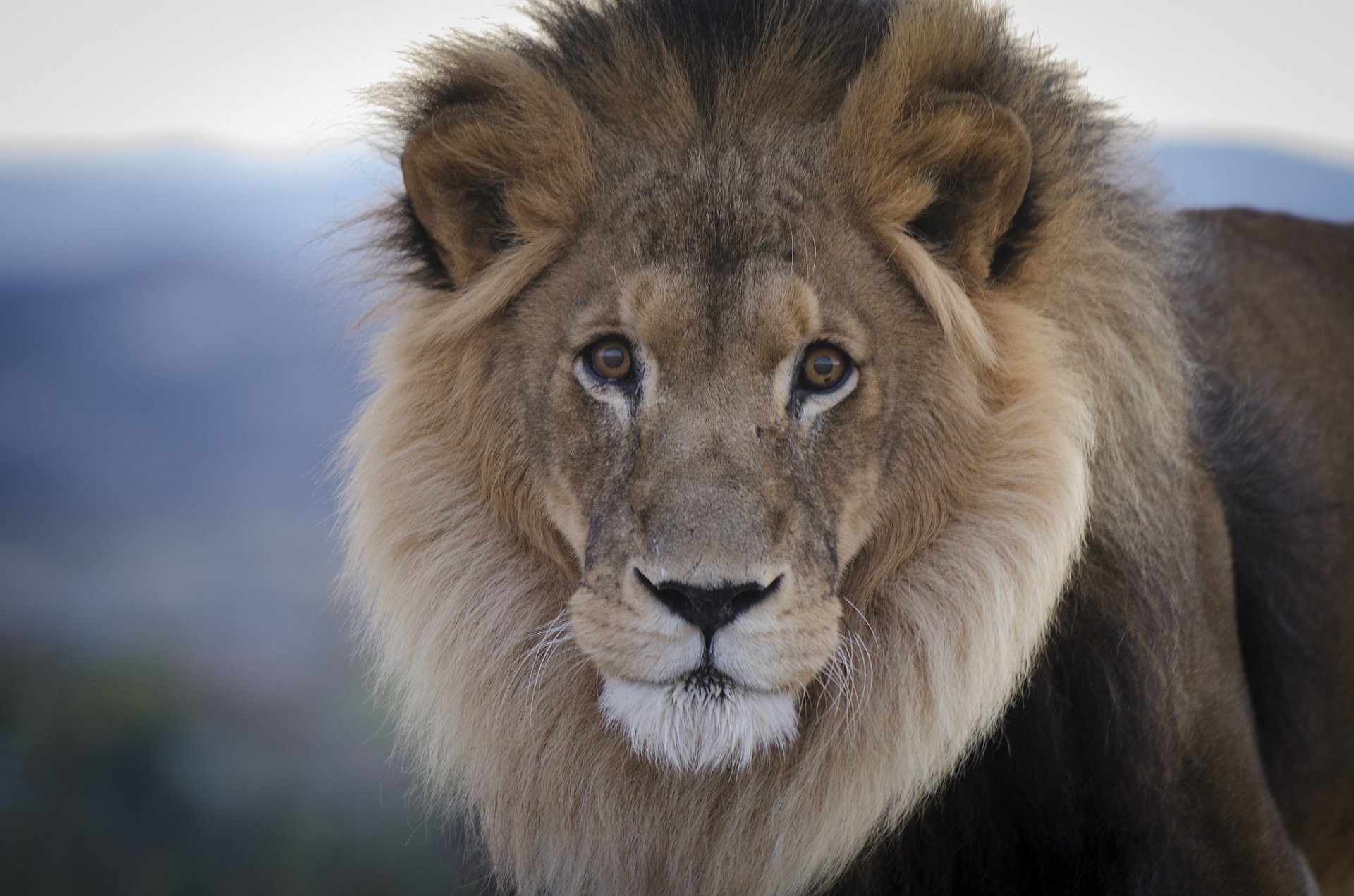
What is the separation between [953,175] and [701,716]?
77cm

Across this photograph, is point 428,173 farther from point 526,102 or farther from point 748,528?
point 748,528

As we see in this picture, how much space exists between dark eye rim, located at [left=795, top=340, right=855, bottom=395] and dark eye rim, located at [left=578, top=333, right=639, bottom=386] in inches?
8.0

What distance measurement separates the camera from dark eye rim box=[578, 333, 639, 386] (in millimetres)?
1459

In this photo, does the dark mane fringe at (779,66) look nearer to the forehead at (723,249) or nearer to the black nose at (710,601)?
the forehead at (723,249)

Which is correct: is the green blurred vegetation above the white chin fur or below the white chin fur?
below

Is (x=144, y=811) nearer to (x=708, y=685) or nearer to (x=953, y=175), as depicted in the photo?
(x=708, y=685)

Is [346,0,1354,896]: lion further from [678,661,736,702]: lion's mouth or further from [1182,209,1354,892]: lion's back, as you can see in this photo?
[1182,209,1354,892]: lion's back

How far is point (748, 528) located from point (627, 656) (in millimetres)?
A: 217

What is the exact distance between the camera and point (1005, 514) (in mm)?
1515

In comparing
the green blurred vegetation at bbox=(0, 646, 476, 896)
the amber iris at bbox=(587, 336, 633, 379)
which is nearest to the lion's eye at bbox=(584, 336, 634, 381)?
the amber iris at bbox=(587, 336, 633, 379)

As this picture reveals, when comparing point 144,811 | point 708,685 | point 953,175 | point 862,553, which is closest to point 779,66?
point 953,175

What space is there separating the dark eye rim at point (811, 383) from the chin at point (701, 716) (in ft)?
1.20

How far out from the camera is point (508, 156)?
1.57 meters

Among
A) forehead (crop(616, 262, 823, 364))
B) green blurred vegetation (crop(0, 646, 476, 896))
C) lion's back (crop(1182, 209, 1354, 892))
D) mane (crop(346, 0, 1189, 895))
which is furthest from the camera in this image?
green blurred vegetation (crop(0, 646, 476, 896))
